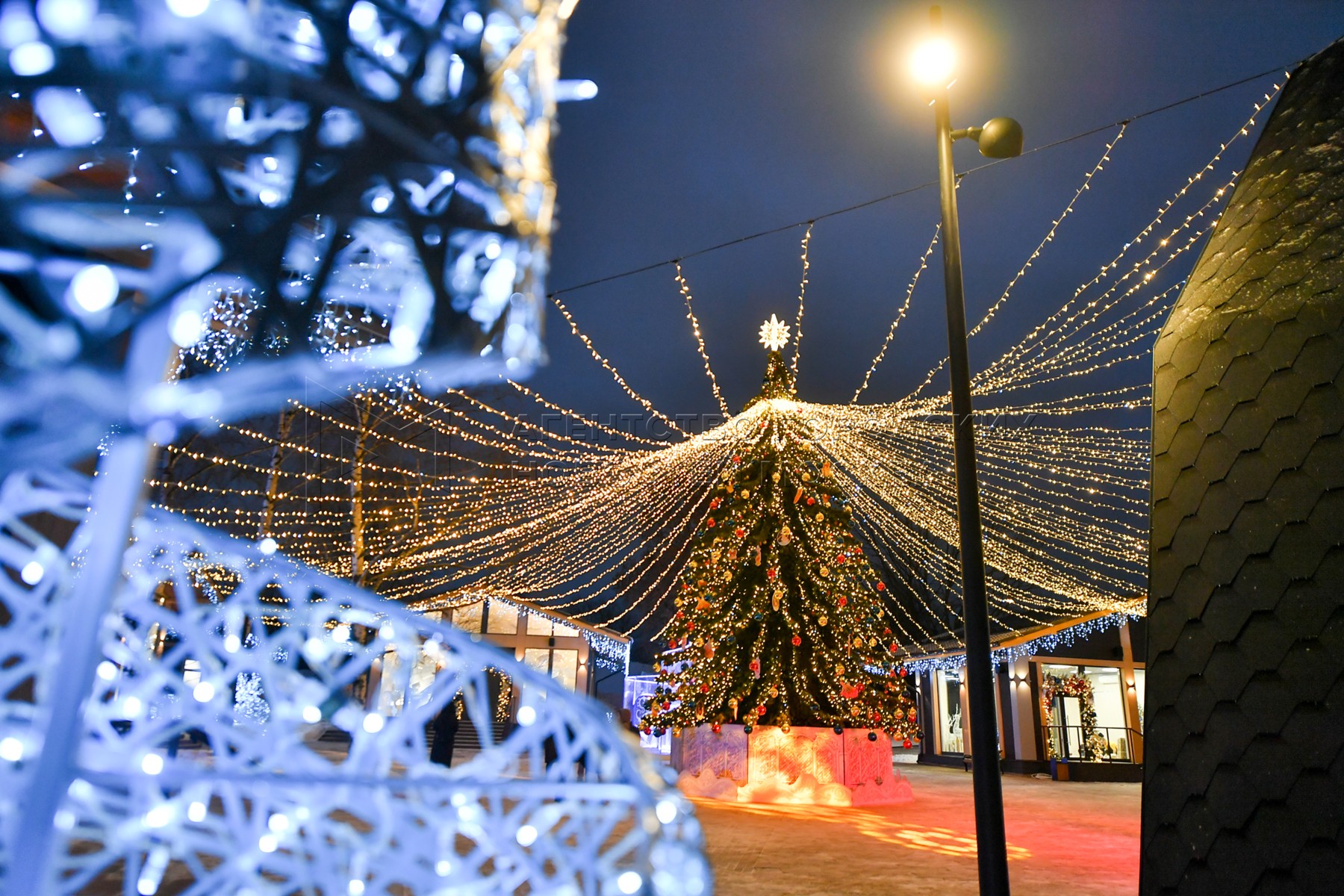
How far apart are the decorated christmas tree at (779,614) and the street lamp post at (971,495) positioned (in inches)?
300

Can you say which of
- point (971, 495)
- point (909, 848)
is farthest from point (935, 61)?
point (909, 848)

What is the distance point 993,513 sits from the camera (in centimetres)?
1337

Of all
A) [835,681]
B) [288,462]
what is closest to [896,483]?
[835,681]

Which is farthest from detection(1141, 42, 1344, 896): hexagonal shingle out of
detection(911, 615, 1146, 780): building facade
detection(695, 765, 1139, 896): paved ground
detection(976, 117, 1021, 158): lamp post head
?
detection(911, 615, 1146, 780): building facade

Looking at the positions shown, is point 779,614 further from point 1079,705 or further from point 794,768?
point 1079,705

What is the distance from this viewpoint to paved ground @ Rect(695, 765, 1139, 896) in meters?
5.89

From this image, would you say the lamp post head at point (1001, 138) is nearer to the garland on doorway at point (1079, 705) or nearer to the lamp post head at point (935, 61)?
the lamp post head at point (935, 61)

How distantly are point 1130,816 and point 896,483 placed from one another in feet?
18.6

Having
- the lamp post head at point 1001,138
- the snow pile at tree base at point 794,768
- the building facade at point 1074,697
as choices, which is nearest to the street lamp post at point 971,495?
the lamp post head at point 1001,138

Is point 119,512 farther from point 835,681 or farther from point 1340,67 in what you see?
point 835,681

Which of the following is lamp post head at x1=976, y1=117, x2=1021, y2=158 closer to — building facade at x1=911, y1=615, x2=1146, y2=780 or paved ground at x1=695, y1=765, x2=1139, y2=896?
paved ground at x1=695, y1=765, x2=1139, y2=896

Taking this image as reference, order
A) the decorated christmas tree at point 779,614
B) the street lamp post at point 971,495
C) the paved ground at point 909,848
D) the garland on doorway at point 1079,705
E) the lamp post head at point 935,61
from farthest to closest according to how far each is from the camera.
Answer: the garland on doorway at point 1079,705
the decorated christmas tree at point 779,614
the paved ground at point 909,848
the lamp post head at point 935,61
the street lamp post at point 971,495

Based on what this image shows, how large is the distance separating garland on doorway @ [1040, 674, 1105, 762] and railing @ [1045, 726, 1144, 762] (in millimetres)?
20

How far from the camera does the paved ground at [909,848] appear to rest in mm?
5891
